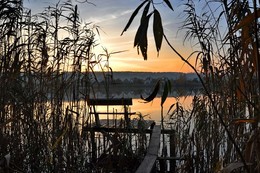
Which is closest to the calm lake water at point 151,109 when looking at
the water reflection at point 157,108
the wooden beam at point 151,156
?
the water reflection at point 157,108

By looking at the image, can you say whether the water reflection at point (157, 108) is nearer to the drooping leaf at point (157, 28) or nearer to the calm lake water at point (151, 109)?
the calm lake water at point (151, 109)

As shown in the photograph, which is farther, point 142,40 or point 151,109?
point 151,109

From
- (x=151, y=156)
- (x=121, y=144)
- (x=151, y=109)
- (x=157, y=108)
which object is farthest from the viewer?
(x=157, y=108)

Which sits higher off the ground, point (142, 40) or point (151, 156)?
point (142, 40)

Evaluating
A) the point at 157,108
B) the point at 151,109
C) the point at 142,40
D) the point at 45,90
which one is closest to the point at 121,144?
the point at 45,90

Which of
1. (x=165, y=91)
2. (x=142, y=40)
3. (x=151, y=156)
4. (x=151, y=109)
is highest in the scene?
(x=142, y=40)

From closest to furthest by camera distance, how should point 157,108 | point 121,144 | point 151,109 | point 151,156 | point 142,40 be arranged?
point 142,40, point 151,156, point 121,144, point 151,109, point 157,108

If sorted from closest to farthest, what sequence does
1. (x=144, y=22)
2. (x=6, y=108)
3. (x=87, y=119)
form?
(x=144, y=22), (x=6, y=108), (x=87, y=119)

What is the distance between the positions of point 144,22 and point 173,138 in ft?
9.97

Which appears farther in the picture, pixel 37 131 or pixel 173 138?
pixel 173 138

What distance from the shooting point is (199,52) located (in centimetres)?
312

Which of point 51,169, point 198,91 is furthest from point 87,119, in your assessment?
point 198,91

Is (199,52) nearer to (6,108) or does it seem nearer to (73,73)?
(73,73)

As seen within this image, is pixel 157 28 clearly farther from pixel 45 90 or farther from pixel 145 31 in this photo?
pixel 45 90
